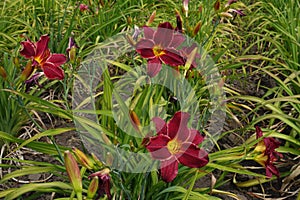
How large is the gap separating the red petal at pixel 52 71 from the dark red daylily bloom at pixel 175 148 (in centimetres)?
47

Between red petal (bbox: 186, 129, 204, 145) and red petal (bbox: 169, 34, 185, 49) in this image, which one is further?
red petal (bbox: 169, 34, 185, 49)

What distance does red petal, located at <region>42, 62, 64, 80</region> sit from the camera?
64.7 inches

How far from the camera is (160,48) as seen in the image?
159 cm

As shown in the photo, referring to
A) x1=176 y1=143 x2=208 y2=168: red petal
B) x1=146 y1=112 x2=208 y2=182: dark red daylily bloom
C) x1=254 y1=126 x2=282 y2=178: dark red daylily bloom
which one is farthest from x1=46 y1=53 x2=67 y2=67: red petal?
x1=254 y1=126 x2=282 y2=178: dark red daylily bloom

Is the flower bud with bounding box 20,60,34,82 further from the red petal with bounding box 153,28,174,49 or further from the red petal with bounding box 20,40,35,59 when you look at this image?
the red petal with bounding box 153,28,174,49

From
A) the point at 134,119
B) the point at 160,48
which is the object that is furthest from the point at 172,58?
the point at 134,119

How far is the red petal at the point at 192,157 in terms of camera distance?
51.7 inches

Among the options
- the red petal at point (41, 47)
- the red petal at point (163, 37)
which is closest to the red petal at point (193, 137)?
the red petal at point (163, 37)

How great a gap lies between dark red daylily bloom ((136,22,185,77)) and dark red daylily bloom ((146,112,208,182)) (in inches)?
9.5

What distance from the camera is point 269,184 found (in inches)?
89.0

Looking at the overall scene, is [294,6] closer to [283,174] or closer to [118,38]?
[118,38]

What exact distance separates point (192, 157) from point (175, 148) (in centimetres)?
6

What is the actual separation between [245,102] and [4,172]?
150cm

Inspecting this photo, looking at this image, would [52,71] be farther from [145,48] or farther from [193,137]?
[193,137]
